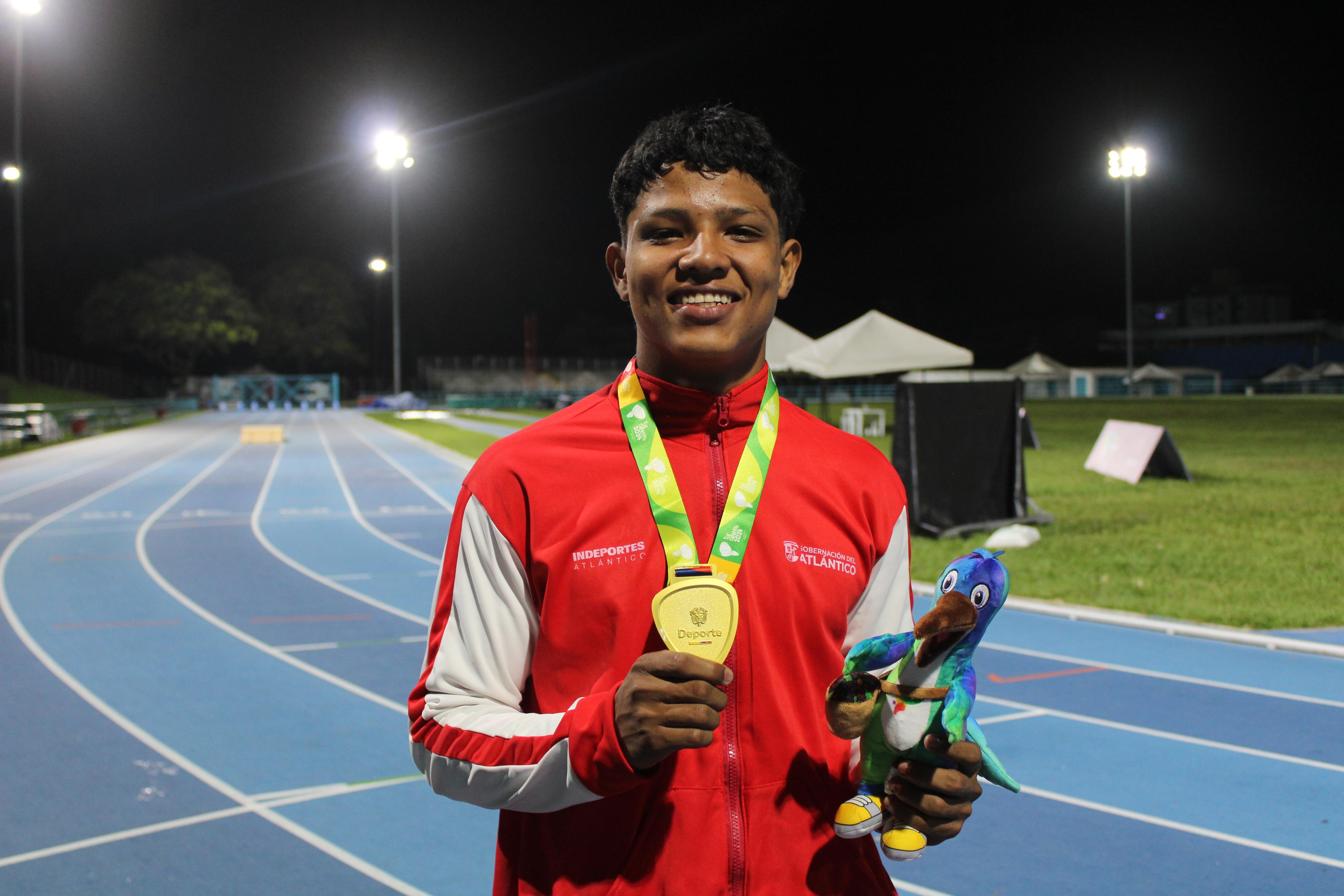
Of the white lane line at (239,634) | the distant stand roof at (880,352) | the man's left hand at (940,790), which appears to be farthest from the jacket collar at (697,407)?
the distant stand roof at (880,352)

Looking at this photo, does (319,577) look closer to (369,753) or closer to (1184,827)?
(369,753)

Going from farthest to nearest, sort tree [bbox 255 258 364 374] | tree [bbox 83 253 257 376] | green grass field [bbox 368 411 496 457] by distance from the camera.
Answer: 1. tree [bbox 255 258 364 374]
2. tree [bbox 83 253 257 376]
3. green grass field [bbox 368 411 496 457]

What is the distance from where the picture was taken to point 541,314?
76.8 metres

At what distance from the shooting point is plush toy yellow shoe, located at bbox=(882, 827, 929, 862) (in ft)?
4.59

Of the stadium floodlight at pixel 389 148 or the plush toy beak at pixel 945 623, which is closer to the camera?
the plush toy beak at pixel 945 623

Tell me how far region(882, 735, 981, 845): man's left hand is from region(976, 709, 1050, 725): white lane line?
4.03 metres

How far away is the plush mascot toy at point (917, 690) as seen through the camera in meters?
1.41

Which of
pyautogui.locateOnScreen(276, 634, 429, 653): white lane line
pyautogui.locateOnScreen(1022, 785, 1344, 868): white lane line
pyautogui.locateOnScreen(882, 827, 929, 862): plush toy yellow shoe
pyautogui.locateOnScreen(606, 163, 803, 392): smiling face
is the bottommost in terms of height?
pyautogui.locateOnScreen(1022, 785, 1344, 868): white lane line

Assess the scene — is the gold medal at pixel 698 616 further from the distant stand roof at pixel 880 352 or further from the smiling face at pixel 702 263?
the distant stand roof at pixel 880 352

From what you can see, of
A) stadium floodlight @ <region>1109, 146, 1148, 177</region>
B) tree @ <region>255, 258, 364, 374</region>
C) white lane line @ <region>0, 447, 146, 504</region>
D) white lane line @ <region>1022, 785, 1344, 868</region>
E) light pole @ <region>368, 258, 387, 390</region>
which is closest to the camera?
white lane line @ <region>1022, 785, 1344, 868</region>

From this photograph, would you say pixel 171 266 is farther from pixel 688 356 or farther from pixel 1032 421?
pixel 688 356

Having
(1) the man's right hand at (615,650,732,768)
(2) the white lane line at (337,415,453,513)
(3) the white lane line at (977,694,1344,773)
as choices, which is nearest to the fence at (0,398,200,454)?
(2) the white lane line at (337,415,453,513)

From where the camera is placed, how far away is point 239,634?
24.7 feet

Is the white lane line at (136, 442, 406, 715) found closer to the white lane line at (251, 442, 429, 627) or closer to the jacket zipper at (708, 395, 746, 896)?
the white lane line at (251, 442, 429, 627)
